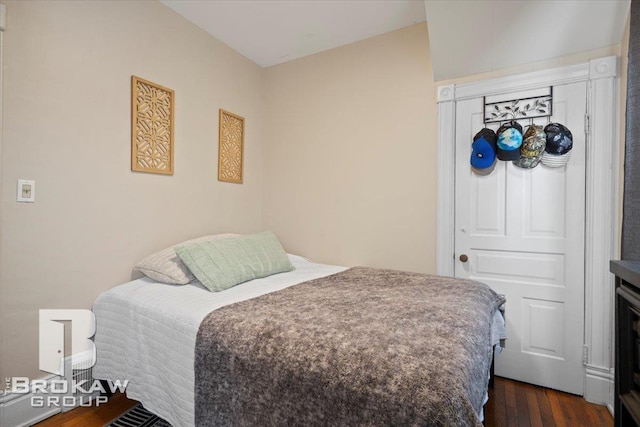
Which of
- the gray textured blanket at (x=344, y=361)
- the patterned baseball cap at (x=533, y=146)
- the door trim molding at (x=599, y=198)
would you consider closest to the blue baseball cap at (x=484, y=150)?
the patterned baseball cap at (x=533, y=146)

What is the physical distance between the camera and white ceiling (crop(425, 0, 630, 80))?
6.18 feet

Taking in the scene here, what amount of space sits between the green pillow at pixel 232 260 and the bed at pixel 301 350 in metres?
0.11

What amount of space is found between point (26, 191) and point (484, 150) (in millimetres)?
2736

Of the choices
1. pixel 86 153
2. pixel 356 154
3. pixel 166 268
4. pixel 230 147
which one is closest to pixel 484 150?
pixel 356 154

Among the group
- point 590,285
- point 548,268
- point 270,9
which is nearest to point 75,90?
point 270,9

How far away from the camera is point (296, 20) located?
2.52 meters

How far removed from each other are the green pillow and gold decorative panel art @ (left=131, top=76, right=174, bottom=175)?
0.71 meters

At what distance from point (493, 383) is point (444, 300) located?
1.04m

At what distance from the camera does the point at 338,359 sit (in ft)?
3.48

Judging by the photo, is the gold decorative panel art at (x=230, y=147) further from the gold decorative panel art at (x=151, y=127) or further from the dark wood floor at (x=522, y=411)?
the dark wood floor at (x=522, y=411)

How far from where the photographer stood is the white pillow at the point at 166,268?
6.50 feet

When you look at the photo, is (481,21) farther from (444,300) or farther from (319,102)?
(444,300)

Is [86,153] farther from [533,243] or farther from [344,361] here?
[533,243]

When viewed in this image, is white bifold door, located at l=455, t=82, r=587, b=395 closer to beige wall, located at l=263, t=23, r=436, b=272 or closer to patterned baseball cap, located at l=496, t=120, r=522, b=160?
patterned baseball cap, located at l=496, t=120, r=522, b=160
